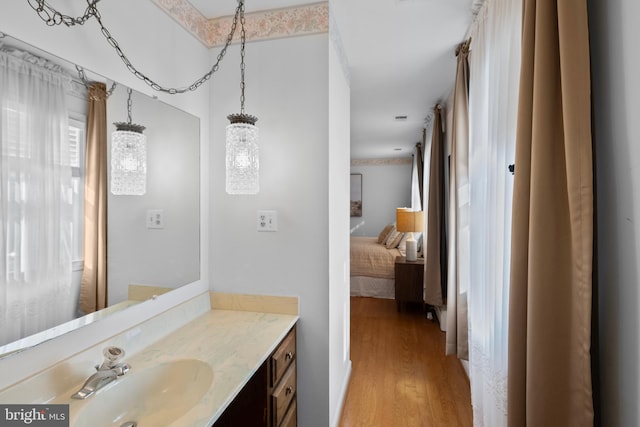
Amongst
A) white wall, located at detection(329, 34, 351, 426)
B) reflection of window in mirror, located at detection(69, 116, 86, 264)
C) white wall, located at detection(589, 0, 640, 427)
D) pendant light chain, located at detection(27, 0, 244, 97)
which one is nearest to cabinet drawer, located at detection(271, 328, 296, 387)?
white wall, located at detection(329, 34, 351, 426)

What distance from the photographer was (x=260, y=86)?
1.73 m

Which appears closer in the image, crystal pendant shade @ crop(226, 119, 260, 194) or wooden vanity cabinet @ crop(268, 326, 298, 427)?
wooden vanity cabinet @ crop(268, 326, 298, 427)

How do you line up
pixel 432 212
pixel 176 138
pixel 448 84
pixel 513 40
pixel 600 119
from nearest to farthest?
pixel 600 119 → pixel 513 40 → pixel 176 138 → pixel 448 84 → pixel 432 212

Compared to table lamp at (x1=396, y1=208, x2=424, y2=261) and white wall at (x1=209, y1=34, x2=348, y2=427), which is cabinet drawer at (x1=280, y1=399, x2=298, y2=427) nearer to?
white wall at (x1=209, y1=34, x2=348, y2=427)

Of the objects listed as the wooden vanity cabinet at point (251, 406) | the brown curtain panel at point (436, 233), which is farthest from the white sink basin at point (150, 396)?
the brown curtain panel at point (436, 233)

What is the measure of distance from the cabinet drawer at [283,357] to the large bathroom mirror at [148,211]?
0.60 m

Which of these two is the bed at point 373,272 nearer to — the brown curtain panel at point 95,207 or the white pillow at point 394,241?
the white pillow at point 394,241

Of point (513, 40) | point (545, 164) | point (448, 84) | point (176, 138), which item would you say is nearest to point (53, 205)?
point (176, 138)

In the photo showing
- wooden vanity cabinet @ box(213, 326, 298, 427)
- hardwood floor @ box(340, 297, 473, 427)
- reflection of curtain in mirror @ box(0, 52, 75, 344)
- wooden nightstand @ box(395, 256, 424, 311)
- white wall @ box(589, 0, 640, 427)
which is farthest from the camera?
wooden nightstand @ box(395, 256, 424, 311)

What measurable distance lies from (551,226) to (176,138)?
160 cm

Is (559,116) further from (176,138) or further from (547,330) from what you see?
(176,138)

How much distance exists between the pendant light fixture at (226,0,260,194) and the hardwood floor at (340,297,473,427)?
5.46 ft

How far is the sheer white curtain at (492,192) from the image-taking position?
1372 millimetres

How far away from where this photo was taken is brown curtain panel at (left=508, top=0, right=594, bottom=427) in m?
0.84
